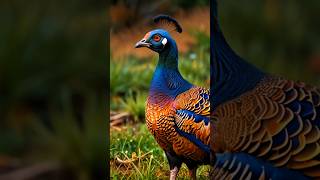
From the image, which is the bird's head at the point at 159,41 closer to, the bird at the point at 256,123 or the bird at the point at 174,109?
the bird at the point at 174,109

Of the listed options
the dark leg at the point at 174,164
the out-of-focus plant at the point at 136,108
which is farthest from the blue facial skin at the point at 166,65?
the out-of-focus plant at the point at 136,108

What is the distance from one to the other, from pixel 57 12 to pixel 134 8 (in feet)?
3.09

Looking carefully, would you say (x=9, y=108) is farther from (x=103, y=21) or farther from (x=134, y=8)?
(x=134, y=8)

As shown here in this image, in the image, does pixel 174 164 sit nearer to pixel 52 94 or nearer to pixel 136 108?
pixel 52 94

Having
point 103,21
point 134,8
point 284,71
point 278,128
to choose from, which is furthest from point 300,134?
point 134,8

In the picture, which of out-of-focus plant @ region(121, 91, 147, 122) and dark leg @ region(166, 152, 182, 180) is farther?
out-of-focus plant @ region(121, 91, 147, 122)

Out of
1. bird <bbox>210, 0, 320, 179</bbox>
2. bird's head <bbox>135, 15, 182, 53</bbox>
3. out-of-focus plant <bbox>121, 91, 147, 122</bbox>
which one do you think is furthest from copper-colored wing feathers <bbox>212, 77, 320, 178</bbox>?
out-of-focus plant <bbox>121, 91, 147, 122</bbox>

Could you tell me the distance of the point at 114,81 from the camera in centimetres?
189

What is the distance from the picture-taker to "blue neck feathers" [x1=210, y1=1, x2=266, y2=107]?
3.52ft

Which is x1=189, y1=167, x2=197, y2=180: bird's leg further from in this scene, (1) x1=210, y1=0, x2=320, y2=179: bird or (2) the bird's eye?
(2) the bird's eye

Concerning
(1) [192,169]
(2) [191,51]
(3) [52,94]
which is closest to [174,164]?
(1) [192,169]

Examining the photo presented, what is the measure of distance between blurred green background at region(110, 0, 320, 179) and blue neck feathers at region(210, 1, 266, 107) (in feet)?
0.19

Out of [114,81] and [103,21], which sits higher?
[103,21]

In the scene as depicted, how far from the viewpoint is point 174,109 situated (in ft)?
3.26
